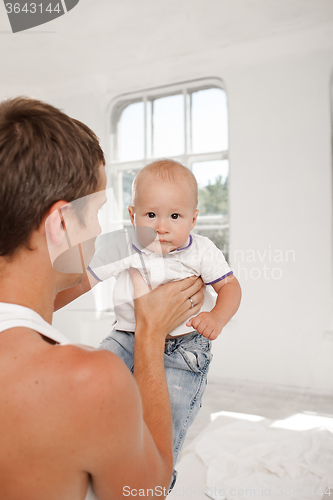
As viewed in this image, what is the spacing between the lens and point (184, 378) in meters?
1.10

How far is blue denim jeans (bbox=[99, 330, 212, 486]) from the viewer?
104cm

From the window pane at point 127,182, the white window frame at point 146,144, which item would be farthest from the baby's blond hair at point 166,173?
the window pane at point 127,182

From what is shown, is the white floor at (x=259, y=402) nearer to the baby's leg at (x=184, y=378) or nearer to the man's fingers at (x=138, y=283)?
the baby's leg at (x=184, y=378)

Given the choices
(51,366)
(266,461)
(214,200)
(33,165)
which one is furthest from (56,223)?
(214,200)

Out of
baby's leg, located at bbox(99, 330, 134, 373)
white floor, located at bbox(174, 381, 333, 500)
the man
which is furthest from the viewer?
white floor, located at bbox(174, 381, 333, 500)

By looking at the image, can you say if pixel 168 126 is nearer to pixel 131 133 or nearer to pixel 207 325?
pixel 131 133

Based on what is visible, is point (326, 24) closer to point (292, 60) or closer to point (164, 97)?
point (292, 60)

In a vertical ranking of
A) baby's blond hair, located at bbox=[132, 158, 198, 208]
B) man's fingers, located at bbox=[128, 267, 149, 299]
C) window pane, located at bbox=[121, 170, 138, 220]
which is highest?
window pane, located at bbox=[121, 170, 138, 220]

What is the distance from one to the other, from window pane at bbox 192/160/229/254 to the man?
304 cm

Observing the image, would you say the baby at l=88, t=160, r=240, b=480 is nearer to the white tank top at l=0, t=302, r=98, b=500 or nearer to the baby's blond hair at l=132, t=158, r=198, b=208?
the baby's blond hair at l=132, t=158, r=198, b=208

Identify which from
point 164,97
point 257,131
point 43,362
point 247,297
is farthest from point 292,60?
point 43,362

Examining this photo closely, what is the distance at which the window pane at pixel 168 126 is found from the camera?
386cm

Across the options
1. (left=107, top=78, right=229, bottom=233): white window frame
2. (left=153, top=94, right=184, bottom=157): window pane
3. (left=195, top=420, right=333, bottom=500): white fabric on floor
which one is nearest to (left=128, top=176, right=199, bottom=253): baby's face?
(left=195, top=420, right=333, bottom=500): white fabric on floor

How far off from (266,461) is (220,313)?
4.63 ft
